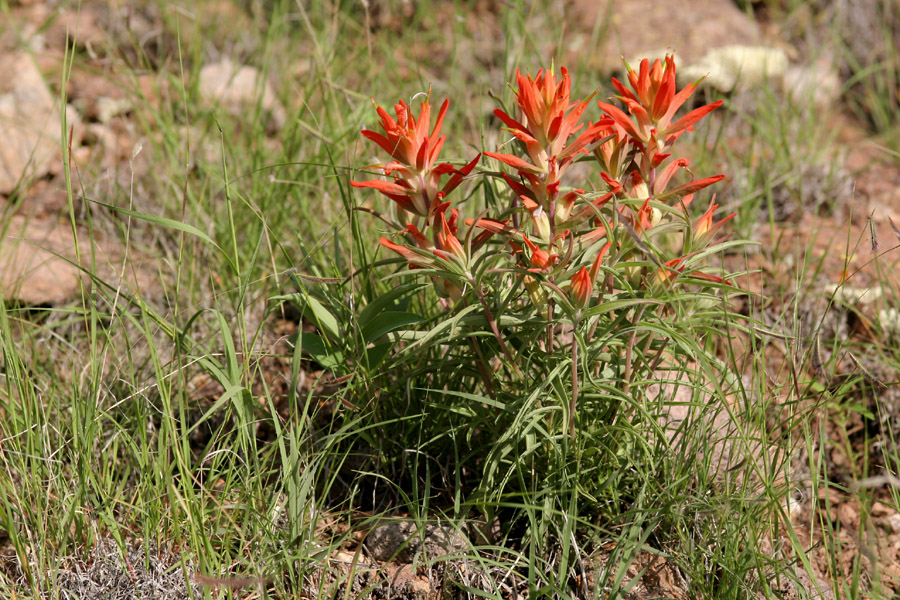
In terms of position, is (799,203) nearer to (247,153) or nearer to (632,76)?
(632,76)

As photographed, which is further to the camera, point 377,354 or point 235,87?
point 235,87

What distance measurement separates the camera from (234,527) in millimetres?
1641

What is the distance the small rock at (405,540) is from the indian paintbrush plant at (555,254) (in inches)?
5.3

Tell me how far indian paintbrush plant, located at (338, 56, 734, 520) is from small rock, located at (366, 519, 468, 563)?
134mm

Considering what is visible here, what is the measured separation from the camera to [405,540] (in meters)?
1.72

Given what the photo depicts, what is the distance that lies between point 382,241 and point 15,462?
3.23ft

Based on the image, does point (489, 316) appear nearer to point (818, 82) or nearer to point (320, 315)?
point (320, 315)

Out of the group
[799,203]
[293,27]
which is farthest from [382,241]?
[293,27]

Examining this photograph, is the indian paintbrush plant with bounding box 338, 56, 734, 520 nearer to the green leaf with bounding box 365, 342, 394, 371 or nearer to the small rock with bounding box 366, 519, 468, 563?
the green leaf with bounding box 365, 342, 394, 371

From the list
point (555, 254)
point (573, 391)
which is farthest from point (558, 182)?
point (573, 391)

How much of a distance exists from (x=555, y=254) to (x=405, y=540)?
2.38 ft

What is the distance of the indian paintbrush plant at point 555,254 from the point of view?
143cm

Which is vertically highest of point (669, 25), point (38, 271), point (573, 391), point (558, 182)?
point (669, 25)

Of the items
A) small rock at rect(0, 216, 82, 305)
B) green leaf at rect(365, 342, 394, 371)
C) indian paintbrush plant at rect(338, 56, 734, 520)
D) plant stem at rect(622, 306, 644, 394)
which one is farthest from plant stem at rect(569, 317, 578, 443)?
small rock at rect(0, 216, 82, 305)
